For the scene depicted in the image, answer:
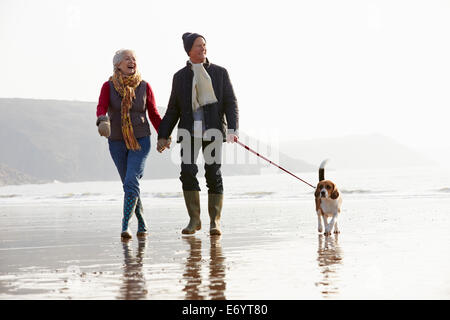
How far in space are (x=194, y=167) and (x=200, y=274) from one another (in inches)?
134

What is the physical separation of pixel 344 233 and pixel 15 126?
14802 centimetres

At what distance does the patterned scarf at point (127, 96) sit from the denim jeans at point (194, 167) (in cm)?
56

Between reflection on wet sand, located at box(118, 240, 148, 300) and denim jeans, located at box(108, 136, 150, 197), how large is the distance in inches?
47.4

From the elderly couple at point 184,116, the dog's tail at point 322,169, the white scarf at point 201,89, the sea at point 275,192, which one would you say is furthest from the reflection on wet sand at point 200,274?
the sea at point 275,192

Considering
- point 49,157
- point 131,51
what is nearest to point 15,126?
point 49,157

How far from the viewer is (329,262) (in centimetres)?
539

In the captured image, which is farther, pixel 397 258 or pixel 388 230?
pixel 388 230

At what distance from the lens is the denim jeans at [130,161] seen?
25.7 ft

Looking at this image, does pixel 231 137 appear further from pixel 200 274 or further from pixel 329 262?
pixel 200 274

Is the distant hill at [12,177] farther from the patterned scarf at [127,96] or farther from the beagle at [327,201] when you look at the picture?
the beagle at [327,201]

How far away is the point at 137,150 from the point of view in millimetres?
7957

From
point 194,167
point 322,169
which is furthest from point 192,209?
point 322,169

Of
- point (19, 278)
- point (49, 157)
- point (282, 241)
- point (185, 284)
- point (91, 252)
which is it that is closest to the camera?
point (185, 284)
